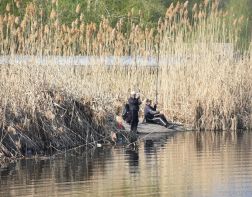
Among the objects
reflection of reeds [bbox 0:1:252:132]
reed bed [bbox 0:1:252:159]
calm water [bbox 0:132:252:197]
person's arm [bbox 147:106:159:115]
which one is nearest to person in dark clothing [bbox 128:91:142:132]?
reed bed [bbox 0:1:252:159]

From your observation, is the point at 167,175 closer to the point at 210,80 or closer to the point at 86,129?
the point at 86,129

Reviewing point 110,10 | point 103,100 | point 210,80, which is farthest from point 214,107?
point 110,10

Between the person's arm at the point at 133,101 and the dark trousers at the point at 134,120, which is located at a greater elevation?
the person's arm at the point at 133,101

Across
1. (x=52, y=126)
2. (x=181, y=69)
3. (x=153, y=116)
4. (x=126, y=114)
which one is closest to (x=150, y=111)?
(x=153, y=116)

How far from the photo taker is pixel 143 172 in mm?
19016

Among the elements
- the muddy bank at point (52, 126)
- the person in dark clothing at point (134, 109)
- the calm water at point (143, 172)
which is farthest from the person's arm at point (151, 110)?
the calm water at point (143, 172)

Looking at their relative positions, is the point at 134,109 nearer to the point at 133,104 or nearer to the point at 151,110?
the point at 133,104

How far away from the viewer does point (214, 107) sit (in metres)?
A: 28.2

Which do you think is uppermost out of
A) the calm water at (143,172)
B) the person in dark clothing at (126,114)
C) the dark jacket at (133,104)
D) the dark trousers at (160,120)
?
the dark jacket at (133,104)

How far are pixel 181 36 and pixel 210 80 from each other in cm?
157

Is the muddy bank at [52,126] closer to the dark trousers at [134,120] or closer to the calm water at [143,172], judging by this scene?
the calm water at [143,172]

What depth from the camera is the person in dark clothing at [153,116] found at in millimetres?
28047

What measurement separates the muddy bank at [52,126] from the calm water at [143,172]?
49 cm

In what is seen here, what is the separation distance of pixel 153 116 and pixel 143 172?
363 inches
